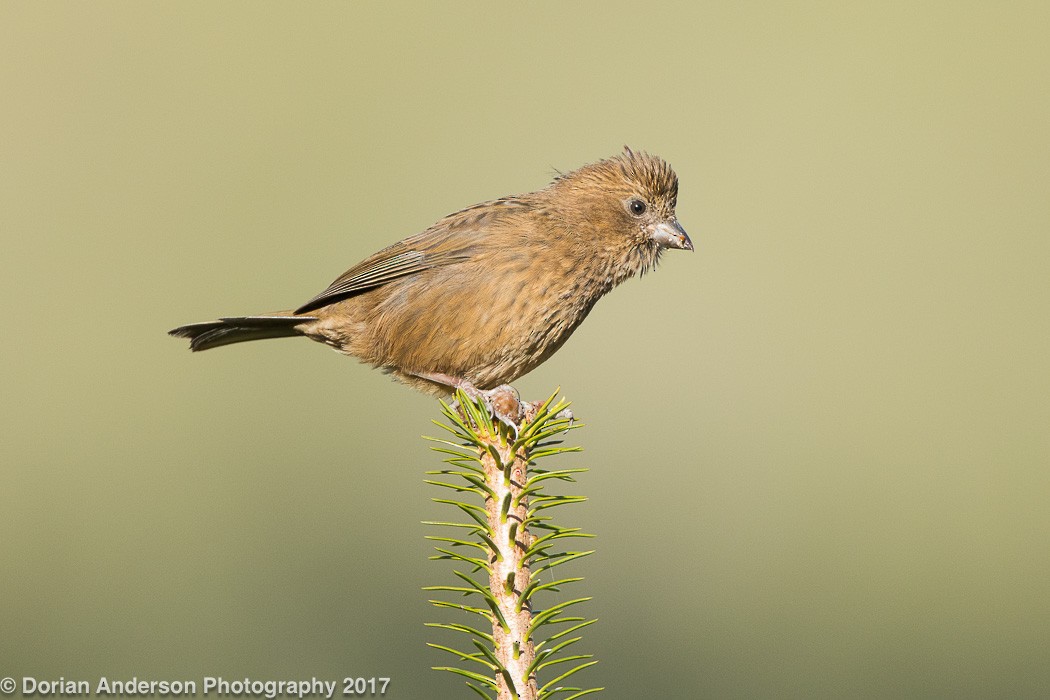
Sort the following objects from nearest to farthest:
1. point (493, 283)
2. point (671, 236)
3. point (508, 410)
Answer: point (508, 410)
point (493, 283)
point (671, 236)

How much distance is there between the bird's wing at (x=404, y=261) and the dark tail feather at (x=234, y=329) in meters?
0.13

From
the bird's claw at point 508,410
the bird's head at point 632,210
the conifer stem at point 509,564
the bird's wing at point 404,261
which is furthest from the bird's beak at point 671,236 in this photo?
the conifer stem at point 509,564

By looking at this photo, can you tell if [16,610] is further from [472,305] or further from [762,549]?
[762,549]

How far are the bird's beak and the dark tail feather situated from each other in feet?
5.32

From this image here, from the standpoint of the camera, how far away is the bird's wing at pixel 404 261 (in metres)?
5.18

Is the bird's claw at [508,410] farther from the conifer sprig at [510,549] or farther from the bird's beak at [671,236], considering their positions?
the bird's beak at [671,236]

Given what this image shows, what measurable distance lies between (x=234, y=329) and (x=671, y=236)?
2.00m

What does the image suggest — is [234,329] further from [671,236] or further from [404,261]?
[671,236]

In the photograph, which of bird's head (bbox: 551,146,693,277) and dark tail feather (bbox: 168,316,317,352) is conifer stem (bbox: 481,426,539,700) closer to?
bird's head (bbox: 551,146,693,277)

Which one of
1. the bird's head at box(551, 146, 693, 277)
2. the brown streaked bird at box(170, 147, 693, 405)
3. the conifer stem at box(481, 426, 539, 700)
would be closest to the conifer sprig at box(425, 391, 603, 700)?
the conifer stem at box(481, 426, 539, 700)

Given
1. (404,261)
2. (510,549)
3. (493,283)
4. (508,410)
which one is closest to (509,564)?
(510,549)

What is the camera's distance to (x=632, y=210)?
17.0 ft

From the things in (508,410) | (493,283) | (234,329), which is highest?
(234,329)

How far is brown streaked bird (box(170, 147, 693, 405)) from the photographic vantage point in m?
4.81
